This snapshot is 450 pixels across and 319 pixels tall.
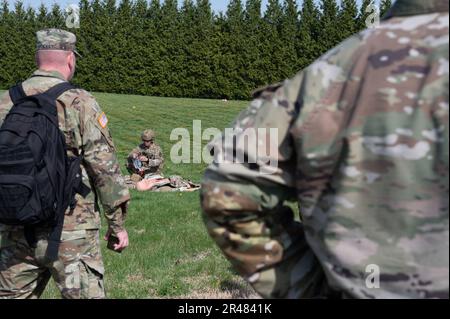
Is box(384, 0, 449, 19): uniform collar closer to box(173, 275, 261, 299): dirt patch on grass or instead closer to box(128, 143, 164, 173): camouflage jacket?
box(173, 275, 261, 299): dirt patch on grass

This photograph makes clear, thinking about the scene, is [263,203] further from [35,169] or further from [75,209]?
[75,209]

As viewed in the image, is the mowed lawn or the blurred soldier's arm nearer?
the blurred soldier's arm

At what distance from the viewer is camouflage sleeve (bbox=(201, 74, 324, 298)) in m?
1.53

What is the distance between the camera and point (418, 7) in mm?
1462

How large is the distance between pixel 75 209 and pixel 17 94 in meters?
0.72

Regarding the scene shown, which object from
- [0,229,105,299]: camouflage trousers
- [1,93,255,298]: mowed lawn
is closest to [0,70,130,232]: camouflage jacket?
[0,229,105,299]: camouflage trousers

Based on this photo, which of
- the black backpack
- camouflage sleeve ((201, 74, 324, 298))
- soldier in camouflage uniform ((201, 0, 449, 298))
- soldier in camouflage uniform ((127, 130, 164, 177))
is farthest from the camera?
soldier in camouflage uniform ((127, 130, 164, 177))

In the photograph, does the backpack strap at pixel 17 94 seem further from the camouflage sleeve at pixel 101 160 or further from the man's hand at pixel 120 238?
the man's hand at pixel 120 238

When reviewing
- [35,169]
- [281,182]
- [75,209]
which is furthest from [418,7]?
[75,209]

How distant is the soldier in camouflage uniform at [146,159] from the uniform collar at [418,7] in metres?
10.3

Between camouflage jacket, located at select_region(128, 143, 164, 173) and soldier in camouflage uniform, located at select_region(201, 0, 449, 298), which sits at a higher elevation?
soldier in camouflage uniform, located at select_region(201, 0, 449, 298)

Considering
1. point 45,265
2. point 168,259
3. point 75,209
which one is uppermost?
point 75,209

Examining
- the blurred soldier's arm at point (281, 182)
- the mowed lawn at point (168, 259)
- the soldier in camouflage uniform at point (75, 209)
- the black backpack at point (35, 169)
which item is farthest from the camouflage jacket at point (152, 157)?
the blurred soldier's arm at point (281, 182)

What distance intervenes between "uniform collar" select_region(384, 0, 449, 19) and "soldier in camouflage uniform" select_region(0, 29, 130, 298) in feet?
7.55
